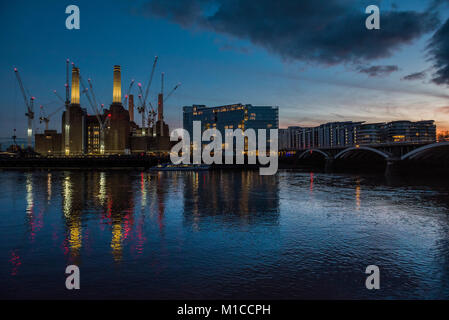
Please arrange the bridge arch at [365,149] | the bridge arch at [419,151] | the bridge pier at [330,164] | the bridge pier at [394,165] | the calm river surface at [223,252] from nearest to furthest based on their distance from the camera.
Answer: the calm river surface at [223,252] → the bridge arch at [419,151] → the bridge pier at [394,165] → the bridge arch at [365,149] → the bridge pier at [330,164]

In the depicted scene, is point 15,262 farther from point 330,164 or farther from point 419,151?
point 330,164

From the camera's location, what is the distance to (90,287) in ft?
34.2

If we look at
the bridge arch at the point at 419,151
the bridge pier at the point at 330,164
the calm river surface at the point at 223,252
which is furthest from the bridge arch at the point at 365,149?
the calm river surface at the point at 223,252

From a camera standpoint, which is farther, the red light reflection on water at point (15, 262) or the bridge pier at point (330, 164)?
the bridge pier at point (330, 164)

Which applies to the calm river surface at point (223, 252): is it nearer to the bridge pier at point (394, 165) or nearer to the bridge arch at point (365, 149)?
the bridge pier at point (394, 165)

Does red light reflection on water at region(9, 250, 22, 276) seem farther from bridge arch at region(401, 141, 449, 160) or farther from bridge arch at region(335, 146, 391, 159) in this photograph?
bridge arch at region(335, 146, 391, 159)

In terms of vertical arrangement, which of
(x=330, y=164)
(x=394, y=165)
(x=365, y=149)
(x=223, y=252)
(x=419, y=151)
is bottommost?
(x=223, y=252)

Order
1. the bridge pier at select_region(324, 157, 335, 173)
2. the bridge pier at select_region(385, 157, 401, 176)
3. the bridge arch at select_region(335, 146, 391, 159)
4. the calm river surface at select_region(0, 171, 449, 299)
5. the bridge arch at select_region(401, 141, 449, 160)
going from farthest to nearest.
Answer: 1. the bridge pier at select_region(324, 157, 335, 173)
2. the bridge arch at select_region(335, 146, 391, 159)
3. the bridge pier at select_region(385, 157, 401, 176)
4. the bridge arch at select_region(401, 141, 449, 160)
5. the calm river surface at select_region(0, 171, 449, 299)

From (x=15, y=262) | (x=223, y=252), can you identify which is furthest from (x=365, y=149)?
(x=15, y=262)

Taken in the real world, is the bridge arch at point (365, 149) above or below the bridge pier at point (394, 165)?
above

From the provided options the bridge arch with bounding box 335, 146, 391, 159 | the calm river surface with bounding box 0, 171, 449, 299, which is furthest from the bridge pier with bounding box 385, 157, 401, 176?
the calm river surface with bounding box 0, 171, 449, 299

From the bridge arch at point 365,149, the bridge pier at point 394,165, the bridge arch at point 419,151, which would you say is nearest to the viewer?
the bridge arch at point 419,151
